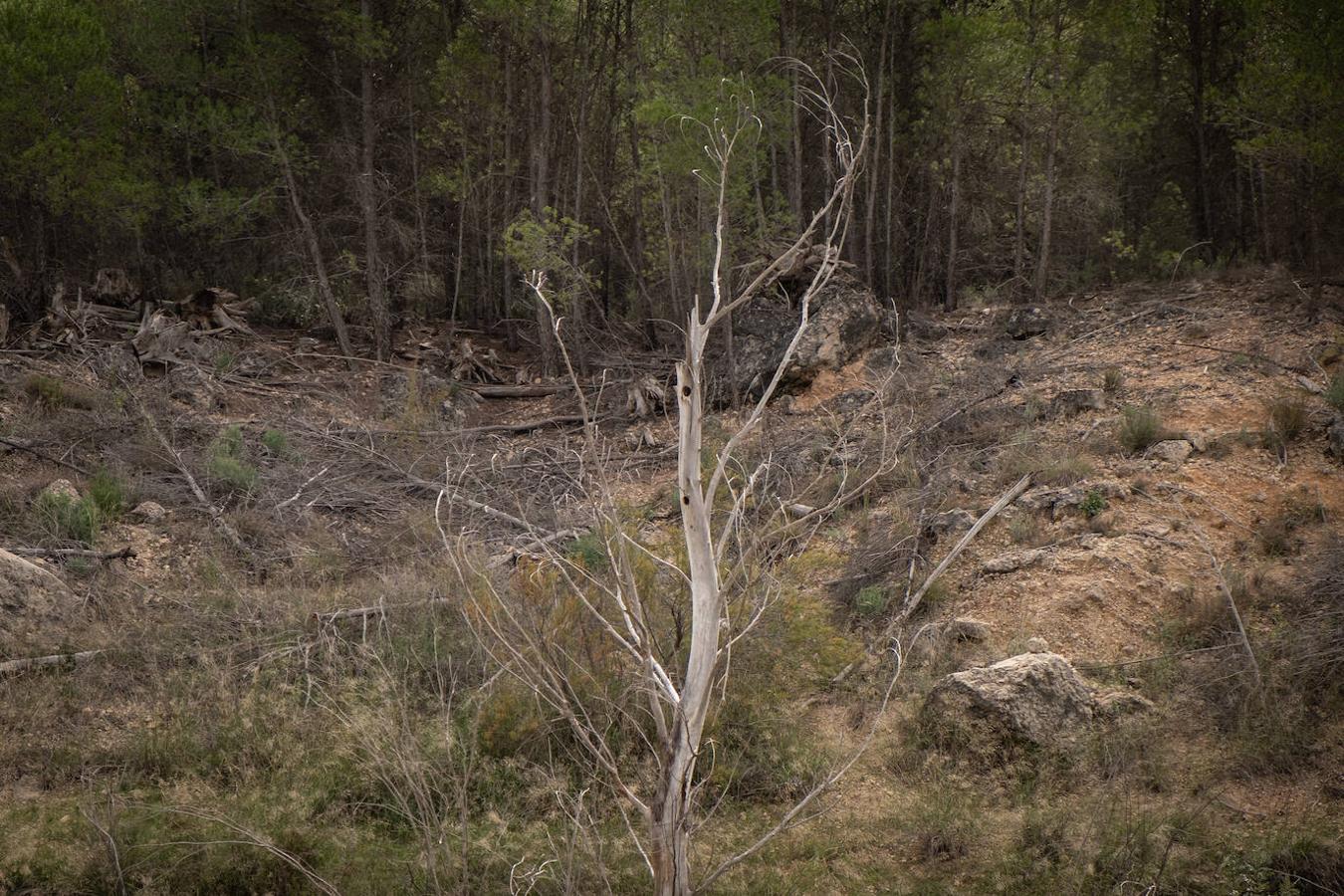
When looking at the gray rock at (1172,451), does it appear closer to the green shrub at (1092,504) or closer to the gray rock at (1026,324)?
the green shrub at (1092,504)

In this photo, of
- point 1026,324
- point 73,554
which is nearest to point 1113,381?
point 1026,324

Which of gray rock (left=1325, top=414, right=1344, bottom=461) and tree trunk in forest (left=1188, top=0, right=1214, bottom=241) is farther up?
tree trunk in forest (left=1188, top=0, right=1214, bottom=241)

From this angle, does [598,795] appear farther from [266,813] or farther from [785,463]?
[785,463]

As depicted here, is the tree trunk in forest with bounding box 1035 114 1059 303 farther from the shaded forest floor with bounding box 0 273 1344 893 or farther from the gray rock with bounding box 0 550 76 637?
the gray rock with bounding box 0 550 76 637

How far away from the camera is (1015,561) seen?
6.39 metres

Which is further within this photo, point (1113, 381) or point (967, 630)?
point (1113, 381)

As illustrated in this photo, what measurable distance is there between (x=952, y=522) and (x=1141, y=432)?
1.70 metres

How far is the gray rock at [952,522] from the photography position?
6812 mm

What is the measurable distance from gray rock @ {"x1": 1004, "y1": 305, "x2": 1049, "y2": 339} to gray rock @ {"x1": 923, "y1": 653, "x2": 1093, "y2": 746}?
22.7 feet

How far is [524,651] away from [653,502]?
399 cm

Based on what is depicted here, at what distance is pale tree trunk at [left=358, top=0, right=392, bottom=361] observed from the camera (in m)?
12.5

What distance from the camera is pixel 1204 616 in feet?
18.0

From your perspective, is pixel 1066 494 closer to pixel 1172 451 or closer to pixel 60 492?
pixel 1172 451

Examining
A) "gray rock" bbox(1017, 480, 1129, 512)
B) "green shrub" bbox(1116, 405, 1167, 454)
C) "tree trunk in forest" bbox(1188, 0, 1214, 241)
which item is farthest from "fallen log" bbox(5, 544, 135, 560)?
"tree trunk in forest" bbox(1188, 0, 1214, 241)
